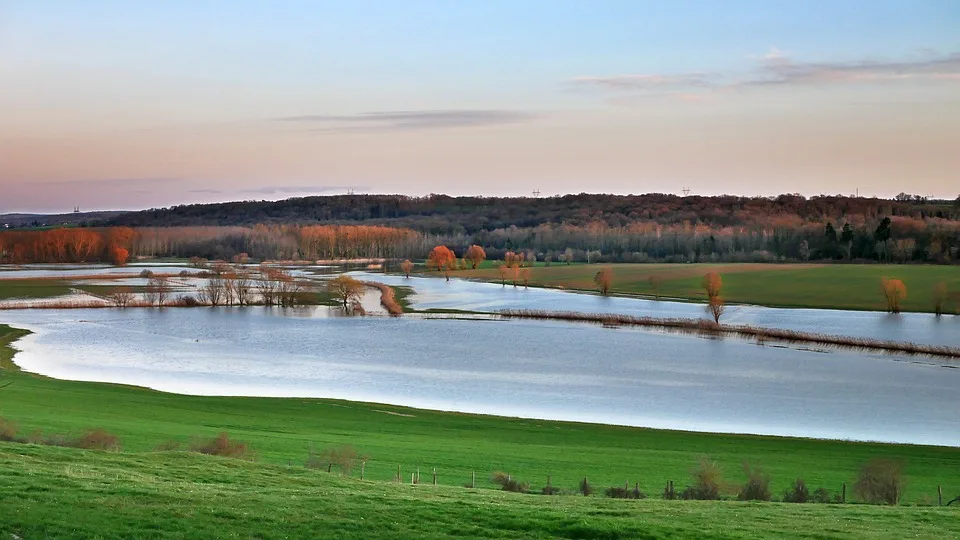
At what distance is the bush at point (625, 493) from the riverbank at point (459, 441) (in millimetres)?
1002

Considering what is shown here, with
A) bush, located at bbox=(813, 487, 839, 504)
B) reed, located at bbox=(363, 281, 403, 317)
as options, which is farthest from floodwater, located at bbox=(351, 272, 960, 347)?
bush, located at bbox=(813, 487, 839, 504)

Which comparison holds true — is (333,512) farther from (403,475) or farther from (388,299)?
(388,299)

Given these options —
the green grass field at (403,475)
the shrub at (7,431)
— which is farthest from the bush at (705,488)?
the shrub at (7,431)

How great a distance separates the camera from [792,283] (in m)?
79.3

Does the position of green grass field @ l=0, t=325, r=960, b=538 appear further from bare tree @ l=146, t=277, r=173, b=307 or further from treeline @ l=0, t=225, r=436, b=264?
treeline @ l=0, t=225, r=436, b=264

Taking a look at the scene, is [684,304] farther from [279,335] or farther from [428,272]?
[428,272]

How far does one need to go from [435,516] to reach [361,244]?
14006 cm

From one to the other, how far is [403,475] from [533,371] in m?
21.3

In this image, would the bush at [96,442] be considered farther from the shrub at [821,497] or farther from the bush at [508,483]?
the shrub at [821,497]

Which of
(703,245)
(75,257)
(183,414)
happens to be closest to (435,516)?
(183,414)

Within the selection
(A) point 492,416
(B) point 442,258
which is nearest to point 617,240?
(B) point 442,258

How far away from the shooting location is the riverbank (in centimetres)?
2017

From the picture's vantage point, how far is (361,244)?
150125mm

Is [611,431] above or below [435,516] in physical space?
below
